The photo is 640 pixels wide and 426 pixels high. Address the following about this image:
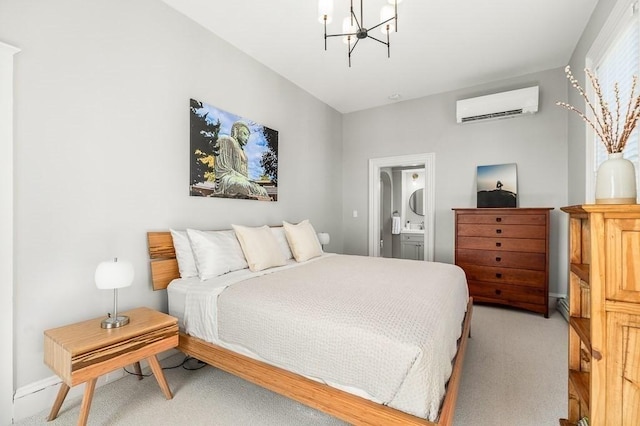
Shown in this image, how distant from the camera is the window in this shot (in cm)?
186

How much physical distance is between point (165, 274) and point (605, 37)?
3890 millimetres

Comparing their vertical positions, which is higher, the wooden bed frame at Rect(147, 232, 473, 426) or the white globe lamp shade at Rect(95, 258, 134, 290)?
the white globe lamp shade at Rect(95, 258, 134, 290)

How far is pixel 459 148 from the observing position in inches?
163

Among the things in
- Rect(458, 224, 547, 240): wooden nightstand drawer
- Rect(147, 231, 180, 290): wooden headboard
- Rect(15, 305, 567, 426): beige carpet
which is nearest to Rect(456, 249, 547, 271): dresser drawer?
Rect(458, 224, 547, 240): wooden nightstand drawer

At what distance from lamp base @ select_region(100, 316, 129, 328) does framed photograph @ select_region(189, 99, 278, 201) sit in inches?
46.0

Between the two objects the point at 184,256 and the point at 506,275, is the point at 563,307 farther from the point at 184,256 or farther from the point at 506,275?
the point at 184,256

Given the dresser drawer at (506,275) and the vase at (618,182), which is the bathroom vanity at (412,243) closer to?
the dresser drawer at (506,275)

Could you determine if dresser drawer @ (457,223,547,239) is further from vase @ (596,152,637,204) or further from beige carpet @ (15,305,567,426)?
vase @ (596,152,637,204)

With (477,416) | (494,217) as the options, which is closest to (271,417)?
(477,416)

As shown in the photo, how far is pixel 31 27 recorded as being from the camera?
1.72m

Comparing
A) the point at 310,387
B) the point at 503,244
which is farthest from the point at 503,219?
the point at 310,387

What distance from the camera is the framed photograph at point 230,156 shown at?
8.73 feet

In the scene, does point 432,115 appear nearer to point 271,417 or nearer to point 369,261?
point 369,261

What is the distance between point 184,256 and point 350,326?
1543 mm
